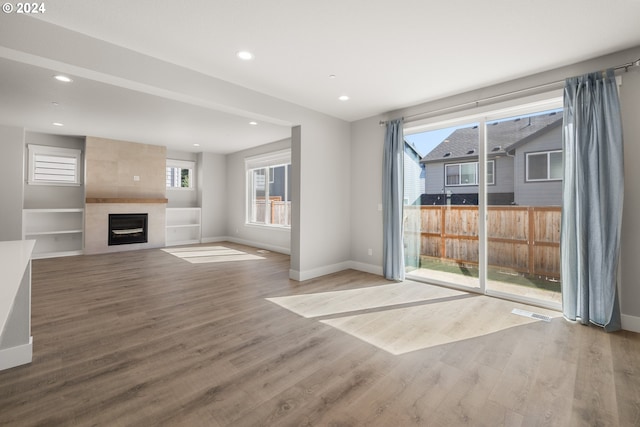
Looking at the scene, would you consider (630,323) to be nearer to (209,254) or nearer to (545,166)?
(545,166)

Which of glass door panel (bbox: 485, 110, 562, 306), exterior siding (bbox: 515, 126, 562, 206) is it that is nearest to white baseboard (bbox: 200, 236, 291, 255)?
glass door panel (bbox: 485, 110, 562, 306)

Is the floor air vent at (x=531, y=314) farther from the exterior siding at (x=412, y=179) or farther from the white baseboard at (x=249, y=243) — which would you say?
the white baseboard at (x=249, y=243)

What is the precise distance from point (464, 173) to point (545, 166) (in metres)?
0.89

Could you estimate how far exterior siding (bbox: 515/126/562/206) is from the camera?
327 cm

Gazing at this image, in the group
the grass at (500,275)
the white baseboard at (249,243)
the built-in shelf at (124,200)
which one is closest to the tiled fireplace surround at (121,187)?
the built-in shelf at (124,200)

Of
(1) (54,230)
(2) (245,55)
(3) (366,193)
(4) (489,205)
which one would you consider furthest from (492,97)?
(1) (54,230)

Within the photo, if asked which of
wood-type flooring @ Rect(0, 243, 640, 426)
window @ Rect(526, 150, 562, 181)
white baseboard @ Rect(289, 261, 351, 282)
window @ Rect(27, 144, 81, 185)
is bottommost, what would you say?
wood-type flooring @ Rect(0, 243, 640, 426)

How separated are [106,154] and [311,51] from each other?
20.0 feet

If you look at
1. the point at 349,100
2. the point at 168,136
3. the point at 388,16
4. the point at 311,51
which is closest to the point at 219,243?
the point at 168,136

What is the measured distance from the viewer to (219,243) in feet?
26.8

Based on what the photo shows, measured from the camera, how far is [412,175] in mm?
4508

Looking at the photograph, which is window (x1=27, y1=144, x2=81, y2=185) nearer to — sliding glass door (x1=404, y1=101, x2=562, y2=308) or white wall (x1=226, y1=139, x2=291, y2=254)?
white wall (x1=226, y1=139, x2=291, y2=254)

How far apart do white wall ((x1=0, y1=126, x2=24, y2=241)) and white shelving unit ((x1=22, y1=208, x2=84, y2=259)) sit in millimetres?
151

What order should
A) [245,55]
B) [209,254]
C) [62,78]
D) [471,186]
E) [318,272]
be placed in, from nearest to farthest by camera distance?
[245,55]
[62,78]
[471,186]
[318,272]
[209,254]
